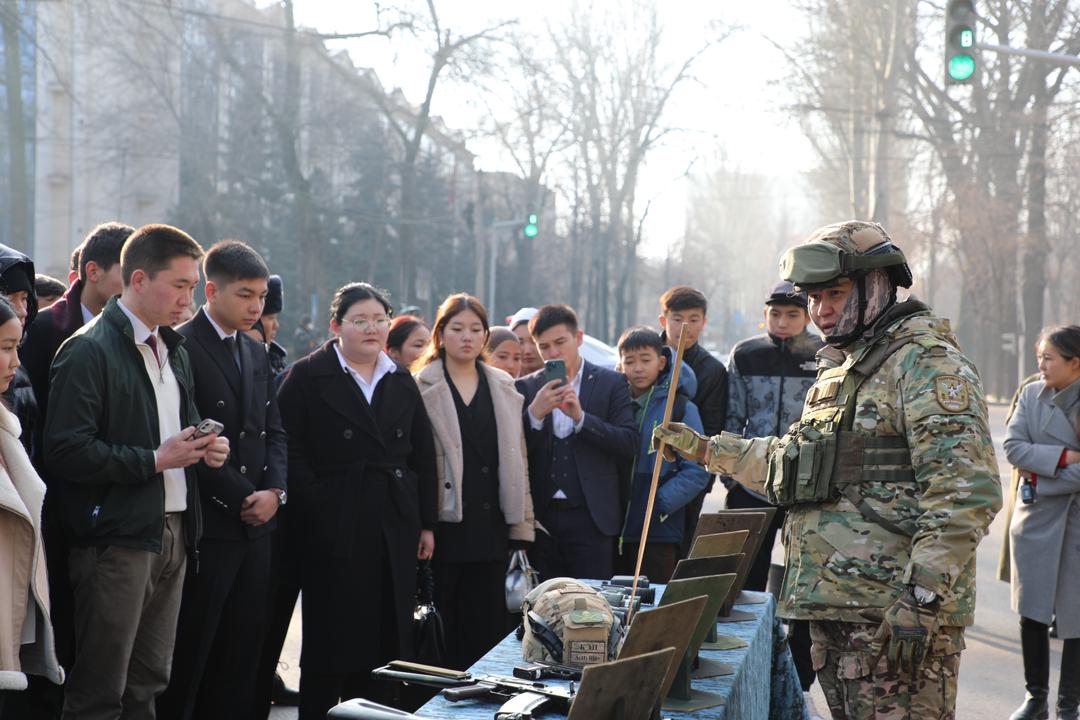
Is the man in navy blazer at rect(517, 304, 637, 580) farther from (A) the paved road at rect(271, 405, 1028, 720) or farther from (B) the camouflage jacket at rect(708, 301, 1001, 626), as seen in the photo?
(B) the camouflage jacket at rect(708, 301, 1001, 626)

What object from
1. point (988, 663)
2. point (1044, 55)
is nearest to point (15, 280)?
point (988, 663)

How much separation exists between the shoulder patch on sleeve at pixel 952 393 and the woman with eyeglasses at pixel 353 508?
274cm

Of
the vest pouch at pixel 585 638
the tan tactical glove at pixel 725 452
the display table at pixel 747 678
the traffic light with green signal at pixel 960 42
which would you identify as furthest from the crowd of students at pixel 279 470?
the traffic light with green signal at pixel 960 42

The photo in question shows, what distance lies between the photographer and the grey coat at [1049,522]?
20.6ft

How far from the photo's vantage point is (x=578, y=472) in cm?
621

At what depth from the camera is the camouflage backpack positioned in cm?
349

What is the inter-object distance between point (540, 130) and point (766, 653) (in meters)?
43.6

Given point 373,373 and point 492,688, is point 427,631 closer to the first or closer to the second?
point 373,373

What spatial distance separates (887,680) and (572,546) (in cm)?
273

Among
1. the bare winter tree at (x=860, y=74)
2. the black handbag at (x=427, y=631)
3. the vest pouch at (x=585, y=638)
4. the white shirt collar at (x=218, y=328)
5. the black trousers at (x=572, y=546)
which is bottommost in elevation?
the black handbag at (x=427, y=631)

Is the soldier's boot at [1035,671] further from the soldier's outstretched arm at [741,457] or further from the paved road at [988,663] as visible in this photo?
the soldier's outstretched arm at [741,457]

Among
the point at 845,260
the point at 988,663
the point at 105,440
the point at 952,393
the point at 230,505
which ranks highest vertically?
the point at 845,260

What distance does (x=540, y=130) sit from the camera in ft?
154

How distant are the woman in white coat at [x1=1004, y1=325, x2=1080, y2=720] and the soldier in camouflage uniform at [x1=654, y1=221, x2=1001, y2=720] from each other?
2.99 meters
